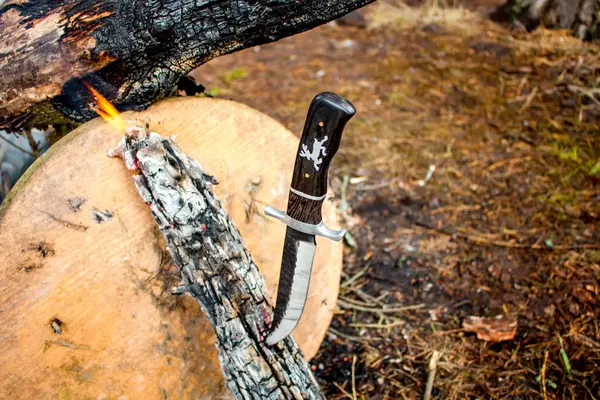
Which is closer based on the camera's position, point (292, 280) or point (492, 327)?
point (292, 280)

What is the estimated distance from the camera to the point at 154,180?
→ 5.17 ft

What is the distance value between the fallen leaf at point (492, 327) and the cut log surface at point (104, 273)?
4.11 ft

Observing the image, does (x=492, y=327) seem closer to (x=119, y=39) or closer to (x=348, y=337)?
(x=348, y=337)

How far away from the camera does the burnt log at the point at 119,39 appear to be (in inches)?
62.3

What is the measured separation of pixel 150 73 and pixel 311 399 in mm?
1270

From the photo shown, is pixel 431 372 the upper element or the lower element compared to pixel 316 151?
lower

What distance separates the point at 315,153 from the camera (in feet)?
4.57

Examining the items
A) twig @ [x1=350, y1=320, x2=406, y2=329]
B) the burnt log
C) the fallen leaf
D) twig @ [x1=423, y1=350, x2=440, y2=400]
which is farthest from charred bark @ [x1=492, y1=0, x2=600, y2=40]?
the burnt log

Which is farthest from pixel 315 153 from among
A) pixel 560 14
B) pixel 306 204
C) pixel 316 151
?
pixel 560 14

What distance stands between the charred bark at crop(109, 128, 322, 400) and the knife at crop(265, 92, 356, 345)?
91 mm

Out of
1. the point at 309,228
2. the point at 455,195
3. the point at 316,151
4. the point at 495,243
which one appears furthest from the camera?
the point at 455,195

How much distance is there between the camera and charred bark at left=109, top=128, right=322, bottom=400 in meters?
1.59

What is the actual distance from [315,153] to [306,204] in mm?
173

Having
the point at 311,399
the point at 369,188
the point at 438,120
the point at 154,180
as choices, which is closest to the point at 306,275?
the point at 311,399
